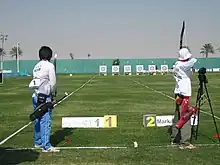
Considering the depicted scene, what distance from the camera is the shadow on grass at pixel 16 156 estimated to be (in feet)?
26.6

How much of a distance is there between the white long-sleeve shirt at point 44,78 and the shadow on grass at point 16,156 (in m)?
1.19

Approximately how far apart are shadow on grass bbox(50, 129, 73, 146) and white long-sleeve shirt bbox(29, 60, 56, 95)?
5.00ft

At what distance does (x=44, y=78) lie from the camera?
352 inches

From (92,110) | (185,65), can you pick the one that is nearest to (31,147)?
(185,65)

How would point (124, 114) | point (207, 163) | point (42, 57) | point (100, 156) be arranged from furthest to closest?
point (124, 114), point (42, 57), point (100, 156), point (207, 163)

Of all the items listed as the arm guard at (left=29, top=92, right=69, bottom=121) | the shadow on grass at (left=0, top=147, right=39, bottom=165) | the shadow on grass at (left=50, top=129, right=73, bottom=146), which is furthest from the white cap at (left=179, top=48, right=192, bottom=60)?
the shadow on grass at (left=0, top=147, right=39, bottom=165)

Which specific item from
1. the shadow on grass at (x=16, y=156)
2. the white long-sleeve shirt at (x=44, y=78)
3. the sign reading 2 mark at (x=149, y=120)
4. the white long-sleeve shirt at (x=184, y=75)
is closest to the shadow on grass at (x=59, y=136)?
the shadow on grass at (x=16, y=156)

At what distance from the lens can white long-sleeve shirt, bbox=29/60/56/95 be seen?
29.1 feet

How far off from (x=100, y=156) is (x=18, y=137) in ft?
10.4

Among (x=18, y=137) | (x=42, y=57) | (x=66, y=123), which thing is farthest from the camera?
(x=66, y=123)

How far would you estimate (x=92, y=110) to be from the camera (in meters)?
17.4

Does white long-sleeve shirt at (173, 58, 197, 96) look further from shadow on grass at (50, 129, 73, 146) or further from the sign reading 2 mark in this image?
shadow on grass at (50, 129, 73, 146)

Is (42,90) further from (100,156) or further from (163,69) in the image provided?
(163,69)

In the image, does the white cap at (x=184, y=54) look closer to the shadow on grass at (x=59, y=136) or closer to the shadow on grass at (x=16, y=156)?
the shadow on grass at (x=59, y=136)
